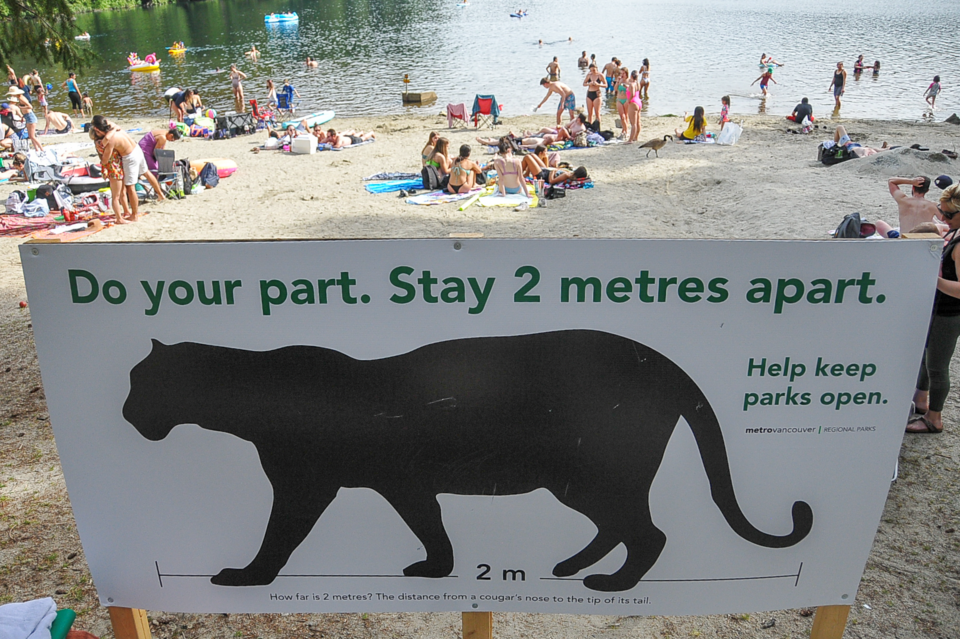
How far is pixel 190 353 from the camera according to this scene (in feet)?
6.93

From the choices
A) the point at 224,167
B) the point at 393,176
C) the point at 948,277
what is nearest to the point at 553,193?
the point at 393,176

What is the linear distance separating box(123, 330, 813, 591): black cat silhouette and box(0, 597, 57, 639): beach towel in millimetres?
670

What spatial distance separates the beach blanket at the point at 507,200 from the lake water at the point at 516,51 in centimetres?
1245

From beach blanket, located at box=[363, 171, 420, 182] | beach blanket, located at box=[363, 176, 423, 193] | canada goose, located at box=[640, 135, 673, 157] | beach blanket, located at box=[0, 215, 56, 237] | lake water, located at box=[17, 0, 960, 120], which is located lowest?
beach blanket, located at box=[0, 215, 56, 237]

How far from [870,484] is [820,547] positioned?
0.28 meters

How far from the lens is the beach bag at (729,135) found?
16.0 m

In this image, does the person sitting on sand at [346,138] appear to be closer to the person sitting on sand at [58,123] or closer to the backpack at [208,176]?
the backpack at [208,176]

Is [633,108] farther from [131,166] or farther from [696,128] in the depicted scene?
[131,166]

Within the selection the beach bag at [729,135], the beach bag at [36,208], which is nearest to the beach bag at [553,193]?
the beach bag at [729,135]

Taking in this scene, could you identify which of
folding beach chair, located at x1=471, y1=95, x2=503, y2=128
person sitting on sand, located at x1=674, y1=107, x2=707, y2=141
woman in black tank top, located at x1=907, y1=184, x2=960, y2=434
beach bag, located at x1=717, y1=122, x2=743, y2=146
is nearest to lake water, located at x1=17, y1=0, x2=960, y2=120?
folding beach chair, located at x1=471, y1=95, x2=503, y2=128

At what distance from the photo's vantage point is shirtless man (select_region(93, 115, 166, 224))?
10031mm

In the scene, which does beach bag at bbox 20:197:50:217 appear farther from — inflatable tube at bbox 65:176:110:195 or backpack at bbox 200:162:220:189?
backpack at bbox 200:162:220:189

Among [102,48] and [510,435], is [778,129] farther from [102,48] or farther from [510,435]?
[102,48]

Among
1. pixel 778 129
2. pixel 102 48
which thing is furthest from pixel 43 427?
pixel 102 48
